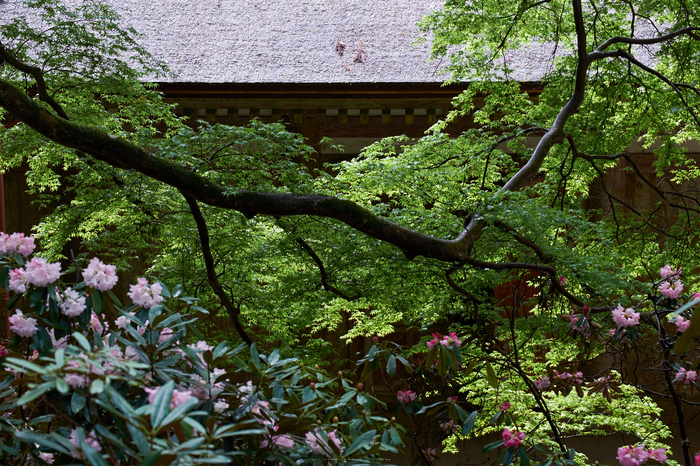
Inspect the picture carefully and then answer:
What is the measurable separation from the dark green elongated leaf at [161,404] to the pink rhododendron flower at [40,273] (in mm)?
541

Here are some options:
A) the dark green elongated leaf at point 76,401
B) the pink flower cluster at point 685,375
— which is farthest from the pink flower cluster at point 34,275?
the pink flower cluster at point 685,375

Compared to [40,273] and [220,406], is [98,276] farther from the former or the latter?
[220,406]

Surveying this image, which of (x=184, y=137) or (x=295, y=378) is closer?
(x=295, y=378)

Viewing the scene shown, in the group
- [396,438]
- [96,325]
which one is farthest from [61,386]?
[396,438]

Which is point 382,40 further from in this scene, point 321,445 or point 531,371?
point 321,445

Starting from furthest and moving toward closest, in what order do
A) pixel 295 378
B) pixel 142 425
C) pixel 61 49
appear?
pixel 61 49 < pixel 295 378 < pixel 142 425

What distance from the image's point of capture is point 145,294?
1.53 meters

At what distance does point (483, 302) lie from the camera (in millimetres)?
3695

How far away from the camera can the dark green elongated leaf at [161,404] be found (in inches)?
42.3

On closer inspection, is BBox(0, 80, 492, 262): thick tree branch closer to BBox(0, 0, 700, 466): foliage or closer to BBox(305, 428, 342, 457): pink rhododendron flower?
BBox(0, 0, 700, 466): foliage

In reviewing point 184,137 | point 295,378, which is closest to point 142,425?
point 295,378

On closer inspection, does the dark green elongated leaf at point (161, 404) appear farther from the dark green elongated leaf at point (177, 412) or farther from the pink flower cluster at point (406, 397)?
the pink flower cluster at point (406, 397)

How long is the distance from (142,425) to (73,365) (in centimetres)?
21

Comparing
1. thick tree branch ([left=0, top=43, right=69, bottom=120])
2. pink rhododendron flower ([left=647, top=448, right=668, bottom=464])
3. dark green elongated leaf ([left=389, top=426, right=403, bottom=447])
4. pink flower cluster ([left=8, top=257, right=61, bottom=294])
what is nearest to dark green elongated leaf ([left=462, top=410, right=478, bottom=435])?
dark green elongated leaf ([left=389, top=426, right=403, bottom=447])
